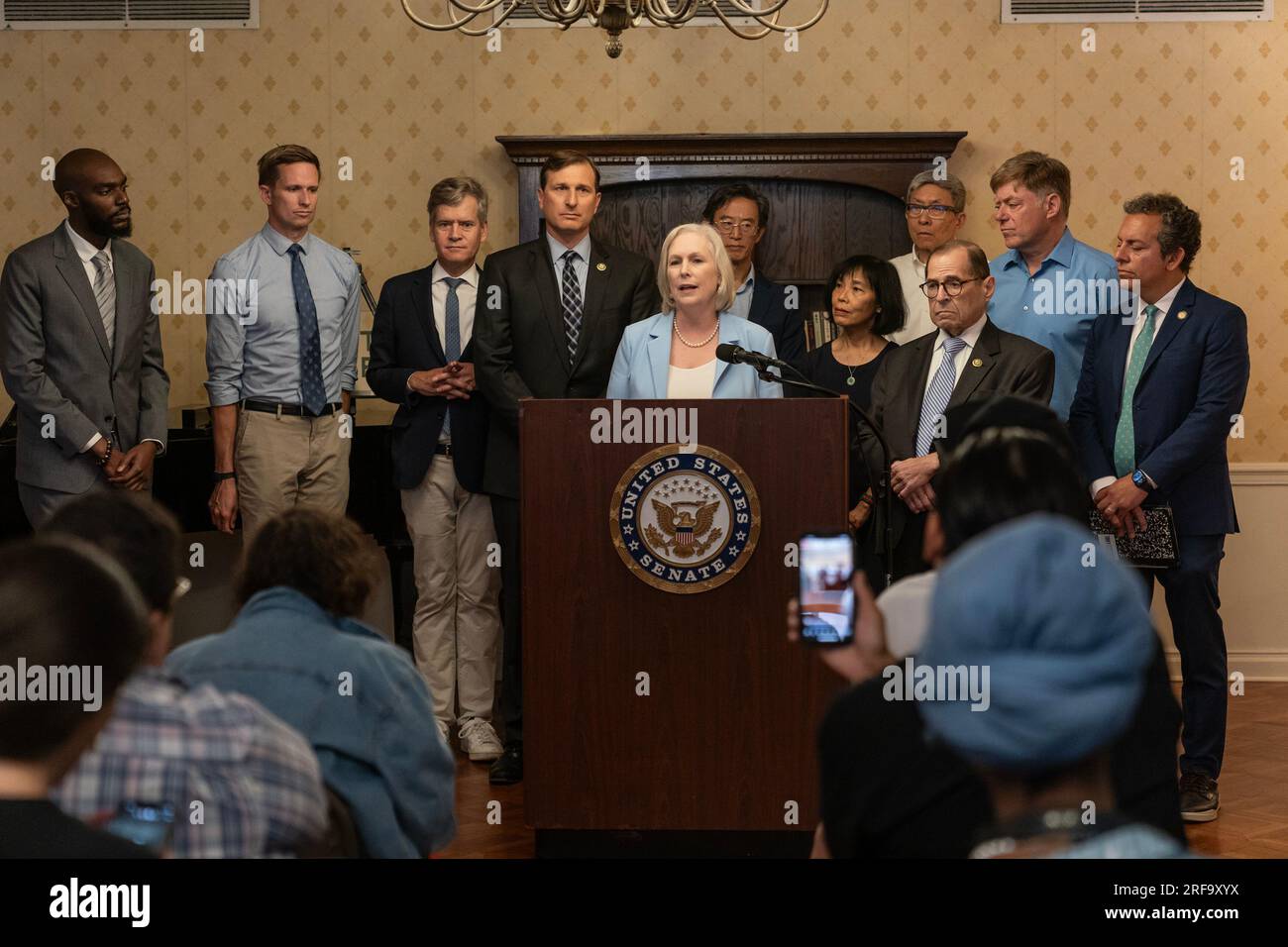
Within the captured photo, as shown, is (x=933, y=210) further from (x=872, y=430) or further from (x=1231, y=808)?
(x=1231, y=808)

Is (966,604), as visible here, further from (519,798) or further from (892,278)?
(892,278)

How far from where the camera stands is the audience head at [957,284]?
12.0 ft

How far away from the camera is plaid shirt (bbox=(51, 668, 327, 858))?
1384mm

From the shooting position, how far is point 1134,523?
392 cm

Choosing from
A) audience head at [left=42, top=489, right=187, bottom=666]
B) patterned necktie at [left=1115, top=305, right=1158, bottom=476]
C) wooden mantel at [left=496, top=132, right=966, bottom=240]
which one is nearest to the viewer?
audience head at [left=42, top=489, right=187, bottom=666]

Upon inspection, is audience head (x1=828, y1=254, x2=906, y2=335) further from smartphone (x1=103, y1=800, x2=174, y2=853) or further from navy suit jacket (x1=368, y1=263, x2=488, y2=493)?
smartphone (x1=103, y1=800, x2=174, y2=853)

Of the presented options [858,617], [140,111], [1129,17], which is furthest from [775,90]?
[858,617]

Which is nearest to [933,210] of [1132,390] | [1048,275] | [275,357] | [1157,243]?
[1048,275]

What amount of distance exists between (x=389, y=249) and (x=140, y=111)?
3.89ft

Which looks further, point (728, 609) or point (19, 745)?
point (728, 609)

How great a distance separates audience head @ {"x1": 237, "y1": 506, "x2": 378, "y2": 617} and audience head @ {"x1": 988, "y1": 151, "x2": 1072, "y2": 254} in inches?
113

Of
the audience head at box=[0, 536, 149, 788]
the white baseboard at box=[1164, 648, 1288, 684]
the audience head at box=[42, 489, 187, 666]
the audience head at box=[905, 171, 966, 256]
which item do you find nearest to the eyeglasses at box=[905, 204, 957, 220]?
the audience head at box=[905, 171, 966, 256]

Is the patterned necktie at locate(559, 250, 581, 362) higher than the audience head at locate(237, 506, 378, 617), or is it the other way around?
the patterned necktie at locate(559, 250, 581, 362)

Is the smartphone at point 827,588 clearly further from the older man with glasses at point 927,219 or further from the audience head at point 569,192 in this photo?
the older man with glasses at point 927,219
